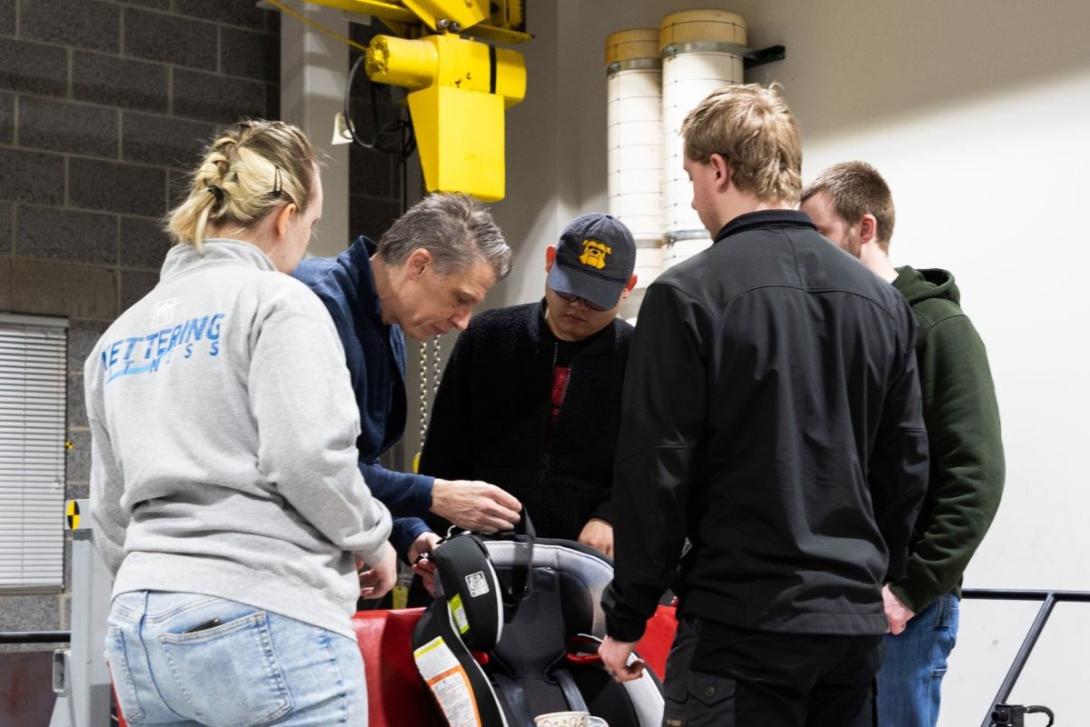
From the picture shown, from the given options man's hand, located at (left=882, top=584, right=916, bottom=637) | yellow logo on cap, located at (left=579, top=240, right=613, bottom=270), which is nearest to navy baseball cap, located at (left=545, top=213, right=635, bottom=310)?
yellow logo on cap, located at (left=579, top=240, right=613, bottom=270)

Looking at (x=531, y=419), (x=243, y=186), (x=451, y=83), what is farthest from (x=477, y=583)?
(x=451, y=83)

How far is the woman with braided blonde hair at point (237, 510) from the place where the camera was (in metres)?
1.44

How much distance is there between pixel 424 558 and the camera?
7.52 feet

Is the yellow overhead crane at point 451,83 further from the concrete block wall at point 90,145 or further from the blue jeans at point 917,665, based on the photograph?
the blue jeans at point 917,665

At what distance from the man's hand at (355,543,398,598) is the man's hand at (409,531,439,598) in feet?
0.92

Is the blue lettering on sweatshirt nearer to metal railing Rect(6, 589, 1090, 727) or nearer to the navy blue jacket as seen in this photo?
the navy blue jacket

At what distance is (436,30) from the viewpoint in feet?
15.7

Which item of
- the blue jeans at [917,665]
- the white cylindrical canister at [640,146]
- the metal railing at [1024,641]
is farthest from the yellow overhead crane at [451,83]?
the blue jeans at [917,665]

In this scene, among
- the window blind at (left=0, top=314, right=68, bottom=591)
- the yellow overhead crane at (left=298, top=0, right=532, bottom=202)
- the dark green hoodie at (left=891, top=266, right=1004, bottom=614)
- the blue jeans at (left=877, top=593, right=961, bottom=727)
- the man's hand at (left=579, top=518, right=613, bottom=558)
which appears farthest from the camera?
the window blind at (left=0, top=314, right=68, bottom=591)

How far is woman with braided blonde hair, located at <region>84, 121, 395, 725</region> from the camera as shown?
144 centimetres

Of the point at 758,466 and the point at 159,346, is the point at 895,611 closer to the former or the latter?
the point at 758,466

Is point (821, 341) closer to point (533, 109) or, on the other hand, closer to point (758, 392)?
point (758, 392)

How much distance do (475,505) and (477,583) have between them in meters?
0.19

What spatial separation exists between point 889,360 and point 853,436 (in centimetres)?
12
